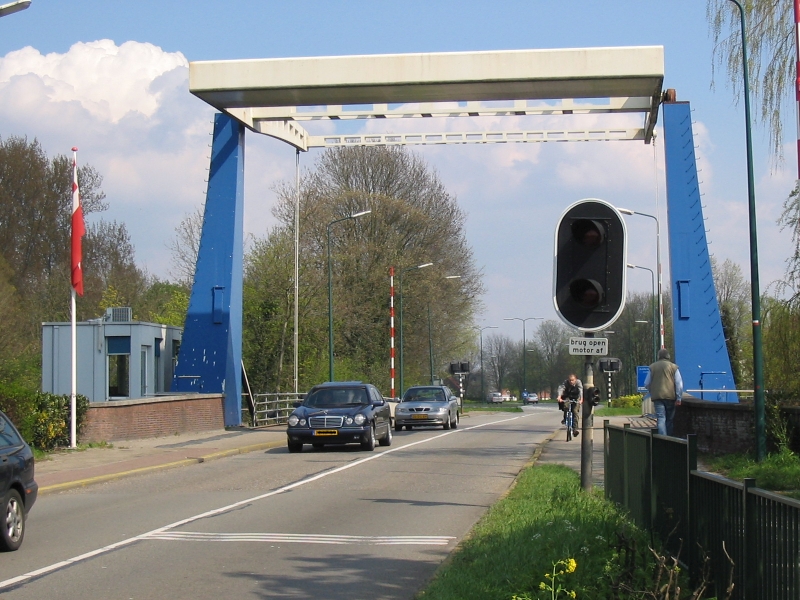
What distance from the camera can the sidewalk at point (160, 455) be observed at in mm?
16188

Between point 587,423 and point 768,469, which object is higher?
point 587,423

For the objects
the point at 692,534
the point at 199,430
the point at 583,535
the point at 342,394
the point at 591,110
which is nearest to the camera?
the point at 692,534

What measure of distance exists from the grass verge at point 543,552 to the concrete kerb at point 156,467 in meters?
7.33

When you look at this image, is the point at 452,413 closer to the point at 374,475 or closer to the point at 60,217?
the point at 374,475

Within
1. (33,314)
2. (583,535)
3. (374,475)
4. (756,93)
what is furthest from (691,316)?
(33,314)

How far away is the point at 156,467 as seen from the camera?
18.1 m

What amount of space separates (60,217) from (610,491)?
4170cm

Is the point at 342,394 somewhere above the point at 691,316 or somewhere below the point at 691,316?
below

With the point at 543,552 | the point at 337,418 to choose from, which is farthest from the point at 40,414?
the point at 543,552

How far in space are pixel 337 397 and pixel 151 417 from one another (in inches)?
221

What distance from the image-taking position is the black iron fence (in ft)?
14.3

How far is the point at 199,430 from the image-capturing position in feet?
92.0

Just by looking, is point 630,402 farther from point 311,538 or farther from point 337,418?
point 311,538

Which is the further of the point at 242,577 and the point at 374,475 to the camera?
the point at 374,475
